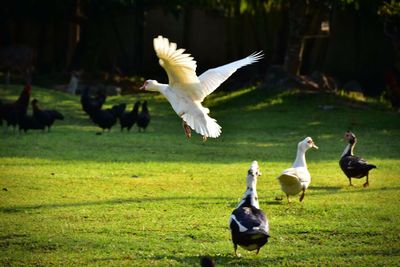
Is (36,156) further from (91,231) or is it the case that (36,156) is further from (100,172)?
(91,231)

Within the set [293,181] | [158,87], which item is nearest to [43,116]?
[158,87]

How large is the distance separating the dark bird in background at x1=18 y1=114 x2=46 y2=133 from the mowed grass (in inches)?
13.5

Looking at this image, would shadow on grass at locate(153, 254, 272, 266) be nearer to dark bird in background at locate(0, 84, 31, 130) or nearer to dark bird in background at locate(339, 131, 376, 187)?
dark bird in background at locate(339, 131, 376, 187)

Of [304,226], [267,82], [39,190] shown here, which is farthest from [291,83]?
[304,226]

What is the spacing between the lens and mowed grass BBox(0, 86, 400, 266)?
940cm

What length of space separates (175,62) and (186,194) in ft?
6.79

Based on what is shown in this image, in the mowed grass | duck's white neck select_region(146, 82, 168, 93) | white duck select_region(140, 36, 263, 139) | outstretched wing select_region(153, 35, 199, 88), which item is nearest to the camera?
the mowed grass

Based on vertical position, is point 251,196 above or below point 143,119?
above

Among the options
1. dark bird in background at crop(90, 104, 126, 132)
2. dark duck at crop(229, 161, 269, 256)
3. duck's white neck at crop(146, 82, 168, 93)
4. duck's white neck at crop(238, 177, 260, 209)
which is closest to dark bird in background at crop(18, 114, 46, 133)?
dark bird in background at crop(90, 104, 126, 132)

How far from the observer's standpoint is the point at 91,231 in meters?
10.3

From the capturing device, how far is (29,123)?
805 inches

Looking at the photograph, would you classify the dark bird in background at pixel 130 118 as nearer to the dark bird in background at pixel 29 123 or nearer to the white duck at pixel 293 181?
the dark bird in background at pixel 29 123

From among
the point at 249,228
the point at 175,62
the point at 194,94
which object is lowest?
the point at 249,228

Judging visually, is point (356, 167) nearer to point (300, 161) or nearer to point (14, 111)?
point (300, 161)
